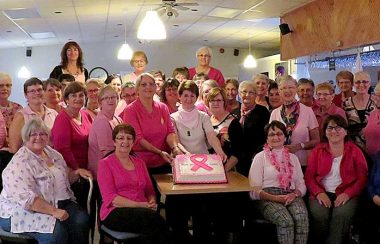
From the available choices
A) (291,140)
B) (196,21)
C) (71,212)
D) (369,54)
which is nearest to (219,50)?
(196,21)

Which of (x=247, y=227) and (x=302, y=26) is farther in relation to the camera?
(x=302, y=26)

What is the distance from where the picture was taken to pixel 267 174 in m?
3.61

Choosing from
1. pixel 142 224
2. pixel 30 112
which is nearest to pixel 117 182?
pixel 142 224

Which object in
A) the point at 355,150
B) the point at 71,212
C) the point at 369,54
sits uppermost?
the point at 369,54

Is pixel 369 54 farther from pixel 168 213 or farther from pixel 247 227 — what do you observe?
pixel 168 213

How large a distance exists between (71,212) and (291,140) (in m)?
1.88

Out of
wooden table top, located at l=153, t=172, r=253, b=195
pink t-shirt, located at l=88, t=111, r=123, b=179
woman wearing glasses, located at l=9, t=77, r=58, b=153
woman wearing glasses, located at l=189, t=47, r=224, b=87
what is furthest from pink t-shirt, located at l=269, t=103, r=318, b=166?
woman wearing glasses, located at l=9, t=77, r=58, b=153

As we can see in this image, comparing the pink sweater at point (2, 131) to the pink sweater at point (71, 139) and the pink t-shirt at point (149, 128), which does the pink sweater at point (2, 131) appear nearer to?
the pink sweater at point (71, 139)

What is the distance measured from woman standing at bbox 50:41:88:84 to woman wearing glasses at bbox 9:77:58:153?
52.1 inches

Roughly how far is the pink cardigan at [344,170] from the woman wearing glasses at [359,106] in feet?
1.92

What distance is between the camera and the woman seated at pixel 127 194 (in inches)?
120

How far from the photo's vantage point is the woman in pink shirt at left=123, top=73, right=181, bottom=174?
357cm

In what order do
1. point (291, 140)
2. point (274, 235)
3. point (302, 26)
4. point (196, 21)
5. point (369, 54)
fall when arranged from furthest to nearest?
point (196, 21), point (302, 26), point (369, 54), point (291, 140), point (274, 235)

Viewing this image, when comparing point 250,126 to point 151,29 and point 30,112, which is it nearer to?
point 30,112
